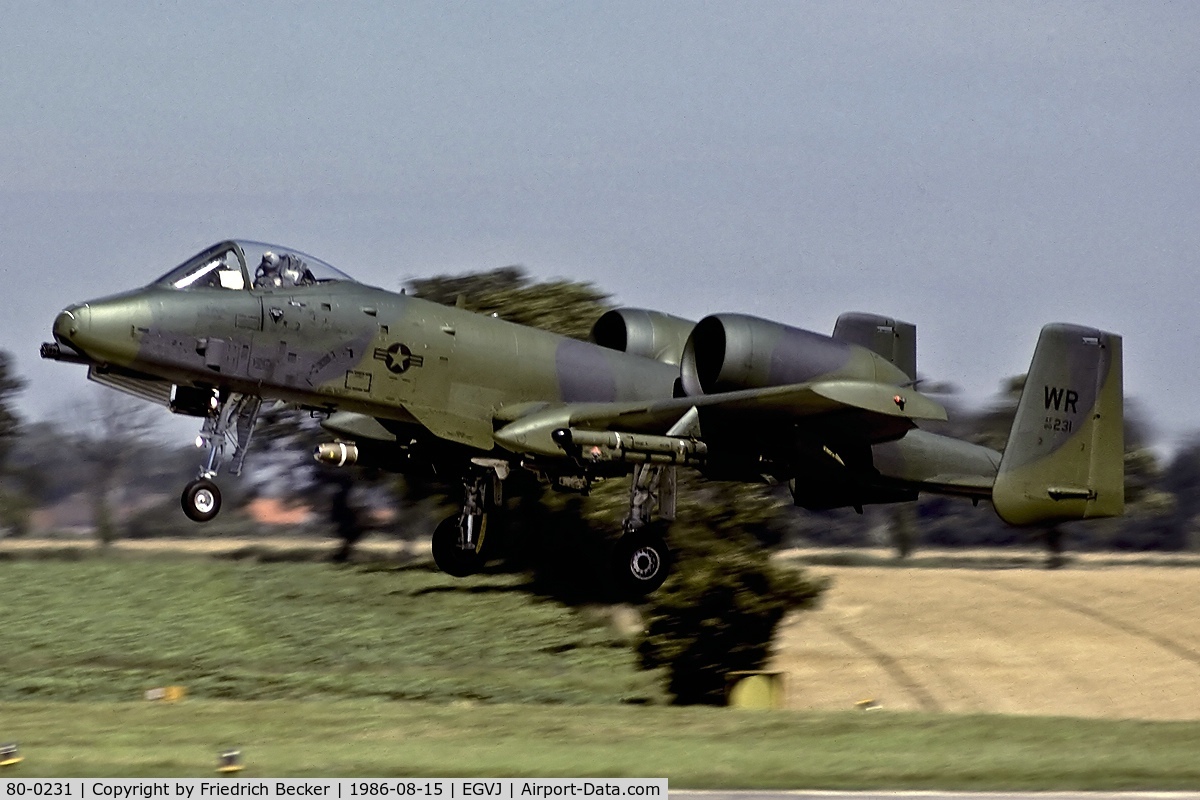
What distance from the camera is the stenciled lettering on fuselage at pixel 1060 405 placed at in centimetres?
2044

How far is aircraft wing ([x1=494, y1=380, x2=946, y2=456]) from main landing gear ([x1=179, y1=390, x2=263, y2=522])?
2698 millimetres

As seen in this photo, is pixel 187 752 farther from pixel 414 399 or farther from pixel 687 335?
pixel 687 335

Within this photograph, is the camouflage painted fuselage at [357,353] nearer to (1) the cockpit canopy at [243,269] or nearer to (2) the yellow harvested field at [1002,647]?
(1) the cockpit canopy at [243,269]

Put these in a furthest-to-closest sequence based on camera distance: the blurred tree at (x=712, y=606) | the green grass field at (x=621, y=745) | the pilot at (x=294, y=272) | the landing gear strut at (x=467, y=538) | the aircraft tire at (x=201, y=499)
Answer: the blurred tree at (x=712, y=606) → the landing gear strut at (x=467, y=538) → the pilot at (x=294, y=272) → the aircraft tire at (x=201, y=499) → the green grass field at (x=621, y=745)

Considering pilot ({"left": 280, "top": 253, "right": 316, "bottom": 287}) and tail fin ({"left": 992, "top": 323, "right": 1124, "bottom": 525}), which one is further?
tail fin ({"left": 992, "top": 323, "right": 1124, "bottom": 525})

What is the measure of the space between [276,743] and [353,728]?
145 cm

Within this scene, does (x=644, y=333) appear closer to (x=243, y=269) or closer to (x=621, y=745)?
(x=243, y=269)

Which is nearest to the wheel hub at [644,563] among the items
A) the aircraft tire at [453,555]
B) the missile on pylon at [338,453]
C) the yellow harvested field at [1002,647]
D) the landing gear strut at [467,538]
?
the landing gear strut at [467,538]

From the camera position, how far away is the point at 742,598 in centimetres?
2955

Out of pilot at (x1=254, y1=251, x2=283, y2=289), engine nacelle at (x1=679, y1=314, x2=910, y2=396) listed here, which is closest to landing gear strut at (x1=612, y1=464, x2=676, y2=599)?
engine nacelle at (x1=679, y1=314, x2=910, y2=396)

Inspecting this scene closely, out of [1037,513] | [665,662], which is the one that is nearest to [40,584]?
[665,662]

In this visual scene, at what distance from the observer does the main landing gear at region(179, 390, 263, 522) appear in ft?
59.2

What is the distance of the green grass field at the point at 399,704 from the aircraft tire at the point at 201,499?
231 centimetres

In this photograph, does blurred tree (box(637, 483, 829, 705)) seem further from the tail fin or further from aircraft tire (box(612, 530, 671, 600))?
the tail fin
